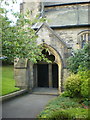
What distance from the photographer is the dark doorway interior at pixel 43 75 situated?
16.0 meters

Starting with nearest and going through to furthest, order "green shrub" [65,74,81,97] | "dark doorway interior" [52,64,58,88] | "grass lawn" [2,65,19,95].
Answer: "green shrub" [65,74,81,97], "grass lawn" [2,65,19,95], "dark doorway interior" [52,64,58,88]

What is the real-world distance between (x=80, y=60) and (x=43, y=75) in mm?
6073

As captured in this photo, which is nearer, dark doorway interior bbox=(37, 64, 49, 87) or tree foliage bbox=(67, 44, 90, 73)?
tree foliage bbox=(67, 44, 90, 73)

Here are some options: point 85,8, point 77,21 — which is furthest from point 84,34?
point 85,8

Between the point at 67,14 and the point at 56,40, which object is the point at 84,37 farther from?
the point at 56,40

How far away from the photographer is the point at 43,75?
52.8ft

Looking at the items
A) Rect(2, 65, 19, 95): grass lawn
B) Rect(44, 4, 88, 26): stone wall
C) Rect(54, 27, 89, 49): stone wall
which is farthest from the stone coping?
Rect(44, 4, 88, 26): stone wall

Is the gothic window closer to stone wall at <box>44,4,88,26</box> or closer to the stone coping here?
stone wall at <box>44,4,88,26</box>

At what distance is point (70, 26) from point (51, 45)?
4190 millimetres

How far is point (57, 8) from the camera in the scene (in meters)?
19.5

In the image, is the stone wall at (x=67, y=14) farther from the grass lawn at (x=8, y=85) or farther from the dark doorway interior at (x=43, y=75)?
the grass lawn at (x=8, y=85)

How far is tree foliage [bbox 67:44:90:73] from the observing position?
10144mm

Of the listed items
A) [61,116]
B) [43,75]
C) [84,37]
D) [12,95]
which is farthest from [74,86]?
[84,37]

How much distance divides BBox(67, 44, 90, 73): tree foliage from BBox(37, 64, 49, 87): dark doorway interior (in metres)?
4.63
